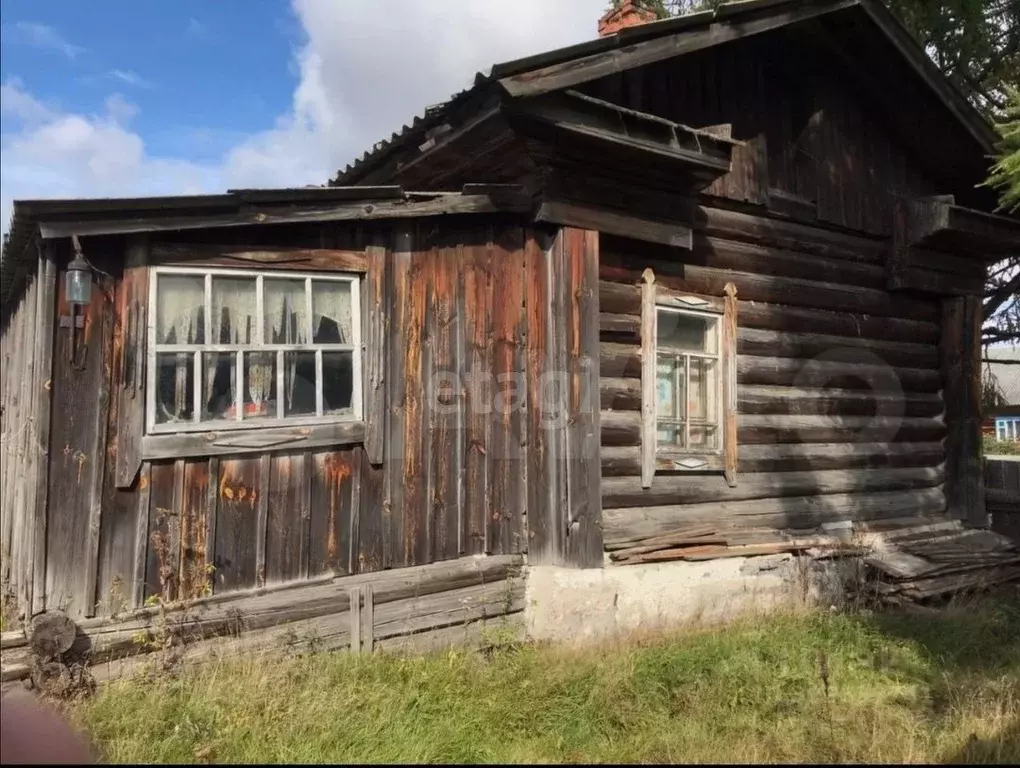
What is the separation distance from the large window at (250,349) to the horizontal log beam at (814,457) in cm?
227

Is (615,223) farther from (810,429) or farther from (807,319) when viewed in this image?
(810,429)

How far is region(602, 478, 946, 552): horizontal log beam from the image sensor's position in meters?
6.55

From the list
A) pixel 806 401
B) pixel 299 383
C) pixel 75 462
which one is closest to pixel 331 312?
pixel 299 383

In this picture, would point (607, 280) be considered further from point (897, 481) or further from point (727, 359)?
point (897, 481)

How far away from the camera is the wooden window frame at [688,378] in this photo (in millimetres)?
6766

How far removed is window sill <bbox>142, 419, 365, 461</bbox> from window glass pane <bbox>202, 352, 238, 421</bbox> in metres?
0.14

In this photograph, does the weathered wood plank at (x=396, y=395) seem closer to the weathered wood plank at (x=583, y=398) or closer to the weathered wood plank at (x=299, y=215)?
the weathered wood plank at (x=299, y=215)

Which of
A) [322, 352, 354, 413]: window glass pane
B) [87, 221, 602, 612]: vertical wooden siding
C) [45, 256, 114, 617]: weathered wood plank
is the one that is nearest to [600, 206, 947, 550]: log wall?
[87, 221, 602, 612]: vertical wooden siding

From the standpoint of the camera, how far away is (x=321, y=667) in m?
5.13

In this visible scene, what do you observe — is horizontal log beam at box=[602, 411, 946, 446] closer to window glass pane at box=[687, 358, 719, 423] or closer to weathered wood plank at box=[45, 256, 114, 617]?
window glass pane at box=[687, 358, 719, 423]

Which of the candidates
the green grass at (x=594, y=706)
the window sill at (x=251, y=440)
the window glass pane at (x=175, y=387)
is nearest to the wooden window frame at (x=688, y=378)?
the green grass at (x=594, y=706)

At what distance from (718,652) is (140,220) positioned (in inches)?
190

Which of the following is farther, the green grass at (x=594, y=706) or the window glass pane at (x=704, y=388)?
the window glass pane at (x=704, y=388)

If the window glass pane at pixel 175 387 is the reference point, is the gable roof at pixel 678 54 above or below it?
above
